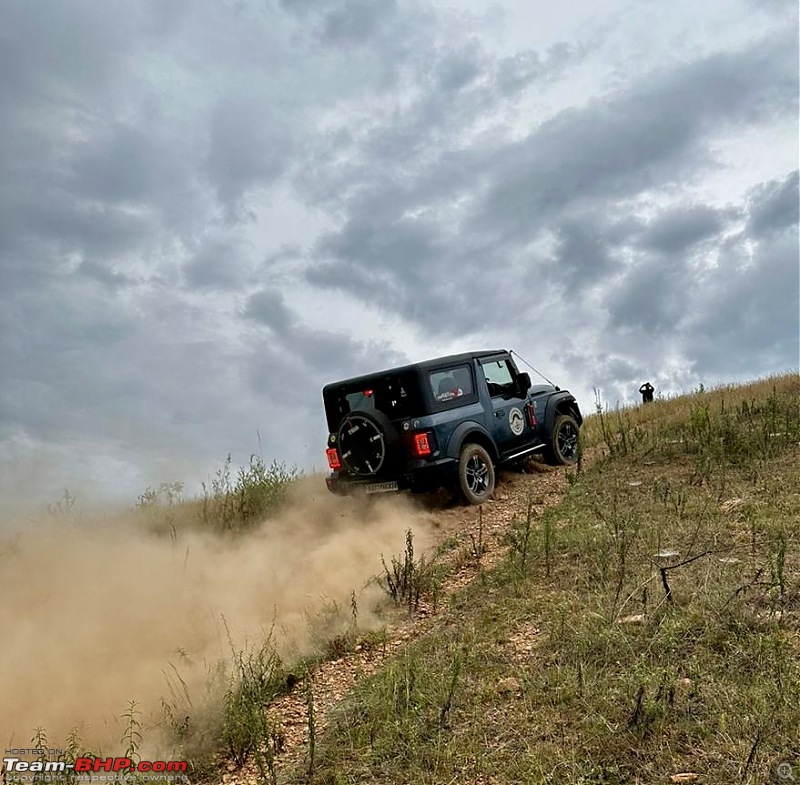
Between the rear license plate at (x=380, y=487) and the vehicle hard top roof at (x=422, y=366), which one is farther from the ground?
the vehicle hard top roof at (x=422, y=366)

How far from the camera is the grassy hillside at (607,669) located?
336 centimetres

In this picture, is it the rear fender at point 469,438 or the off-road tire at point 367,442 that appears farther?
the rear fender at point 469,438

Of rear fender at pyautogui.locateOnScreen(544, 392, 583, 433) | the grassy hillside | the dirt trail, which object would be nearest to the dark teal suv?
the dirt trail

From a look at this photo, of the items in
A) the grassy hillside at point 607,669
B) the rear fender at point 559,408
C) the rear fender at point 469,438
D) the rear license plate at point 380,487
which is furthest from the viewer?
the rear fender at point 559,408

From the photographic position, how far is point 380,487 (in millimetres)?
9234

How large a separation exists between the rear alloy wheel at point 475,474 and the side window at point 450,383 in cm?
75

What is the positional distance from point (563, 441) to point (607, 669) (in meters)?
8.11

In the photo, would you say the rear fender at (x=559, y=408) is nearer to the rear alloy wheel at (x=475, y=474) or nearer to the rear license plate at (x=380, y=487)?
A: the rear alloy wheel at (x=475, y=474)

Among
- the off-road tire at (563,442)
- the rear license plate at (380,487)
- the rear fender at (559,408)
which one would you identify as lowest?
the rear license plate at (380,487)

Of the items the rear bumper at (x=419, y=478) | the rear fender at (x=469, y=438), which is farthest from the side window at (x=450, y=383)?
the rear bumper at (x=419, y=478)

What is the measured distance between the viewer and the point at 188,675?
4973 mm

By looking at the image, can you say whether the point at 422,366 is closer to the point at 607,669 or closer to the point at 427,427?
the point at 427,427

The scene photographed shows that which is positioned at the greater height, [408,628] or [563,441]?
[563,441]

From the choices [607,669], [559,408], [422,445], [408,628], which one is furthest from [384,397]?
[607,669]
